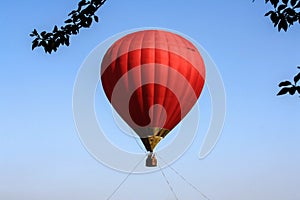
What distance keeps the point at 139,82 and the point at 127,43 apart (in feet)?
6.59

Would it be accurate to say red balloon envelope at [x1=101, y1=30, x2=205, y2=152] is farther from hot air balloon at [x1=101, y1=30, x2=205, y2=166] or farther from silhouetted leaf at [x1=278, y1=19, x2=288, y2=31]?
silhouetted leaf at [x1=278, y1=19, x2=288, y2=31]

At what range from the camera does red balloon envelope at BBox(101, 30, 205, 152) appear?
2184 centimetres

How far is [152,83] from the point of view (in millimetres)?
21844

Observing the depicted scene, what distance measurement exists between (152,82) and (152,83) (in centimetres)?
5

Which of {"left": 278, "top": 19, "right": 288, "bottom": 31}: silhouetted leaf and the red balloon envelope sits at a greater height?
the red balloon envelope

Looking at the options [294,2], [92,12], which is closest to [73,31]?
[92,12]

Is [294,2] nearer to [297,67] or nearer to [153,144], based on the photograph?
[297,67]

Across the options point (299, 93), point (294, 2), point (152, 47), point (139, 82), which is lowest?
point (299, 93)

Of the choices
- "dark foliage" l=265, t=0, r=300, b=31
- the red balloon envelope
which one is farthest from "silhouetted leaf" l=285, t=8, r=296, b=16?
the red balloon envelope

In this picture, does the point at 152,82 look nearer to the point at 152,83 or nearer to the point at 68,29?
the point at 152,83

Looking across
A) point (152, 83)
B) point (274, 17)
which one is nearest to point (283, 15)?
point (274, 17)

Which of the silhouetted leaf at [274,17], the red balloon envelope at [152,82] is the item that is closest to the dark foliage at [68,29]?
the silhouetted leaf at [274,17]

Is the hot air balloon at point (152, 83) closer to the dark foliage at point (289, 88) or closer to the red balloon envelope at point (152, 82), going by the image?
the red balloon envelope at point (152, 82)

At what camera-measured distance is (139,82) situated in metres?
22.0
